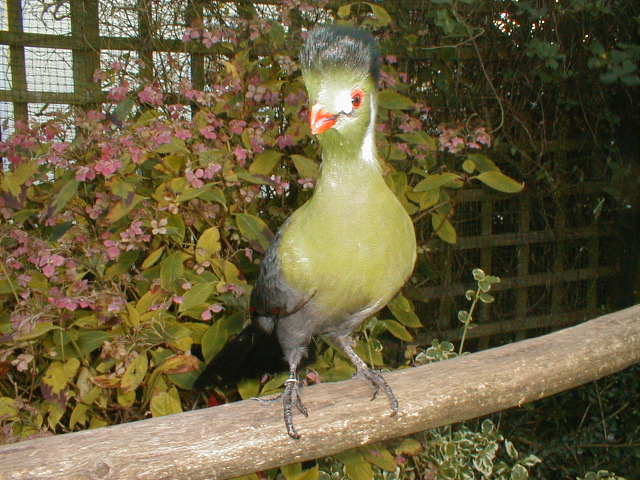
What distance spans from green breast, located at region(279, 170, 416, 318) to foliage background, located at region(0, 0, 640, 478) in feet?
1.44

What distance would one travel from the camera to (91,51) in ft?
7.39

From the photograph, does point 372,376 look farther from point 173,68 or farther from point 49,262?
point 173,68

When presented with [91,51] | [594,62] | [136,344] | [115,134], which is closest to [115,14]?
[91,51]

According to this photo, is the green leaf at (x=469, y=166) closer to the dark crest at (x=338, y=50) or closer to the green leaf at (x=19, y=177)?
the dark crest at (x=338, y=50)

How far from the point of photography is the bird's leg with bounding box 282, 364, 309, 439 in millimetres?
1168

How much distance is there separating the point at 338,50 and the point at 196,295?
0.75 meters

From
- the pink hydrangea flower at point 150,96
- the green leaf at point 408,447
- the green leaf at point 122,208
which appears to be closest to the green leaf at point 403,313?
the green leaf at point 408,447

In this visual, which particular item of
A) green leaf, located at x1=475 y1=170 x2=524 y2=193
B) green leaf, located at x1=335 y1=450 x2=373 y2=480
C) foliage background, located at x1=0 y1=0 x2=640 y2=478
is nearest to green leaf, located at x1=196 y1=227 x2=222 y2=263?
foliage background, located at x1=0 y1=0 x2=640 y2=478

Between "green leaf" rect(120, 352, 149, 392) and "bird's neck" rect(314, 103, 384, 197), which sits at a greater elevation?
"bird's neck" rect(314, 103, 384, 197)

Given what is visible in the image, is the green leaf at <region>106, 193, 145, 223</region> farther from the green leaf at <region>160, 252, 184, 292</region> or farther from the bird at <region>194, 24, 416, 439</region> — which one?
the bird at <region>194, 24, 416, 439</region>

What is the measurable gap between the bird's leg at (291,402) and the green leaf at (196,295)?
0.34 m

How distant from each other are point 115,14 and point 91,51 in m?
0.17

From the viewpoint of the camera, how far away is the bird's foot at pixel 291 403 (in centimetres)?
117

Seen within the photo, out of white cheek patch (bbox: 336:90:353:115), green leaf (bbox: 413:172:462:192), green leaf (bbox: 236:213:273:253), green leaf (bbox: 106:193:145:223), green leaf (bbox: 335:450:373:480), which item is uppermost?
white cheek patch (bbox: 336:90:353:115)
